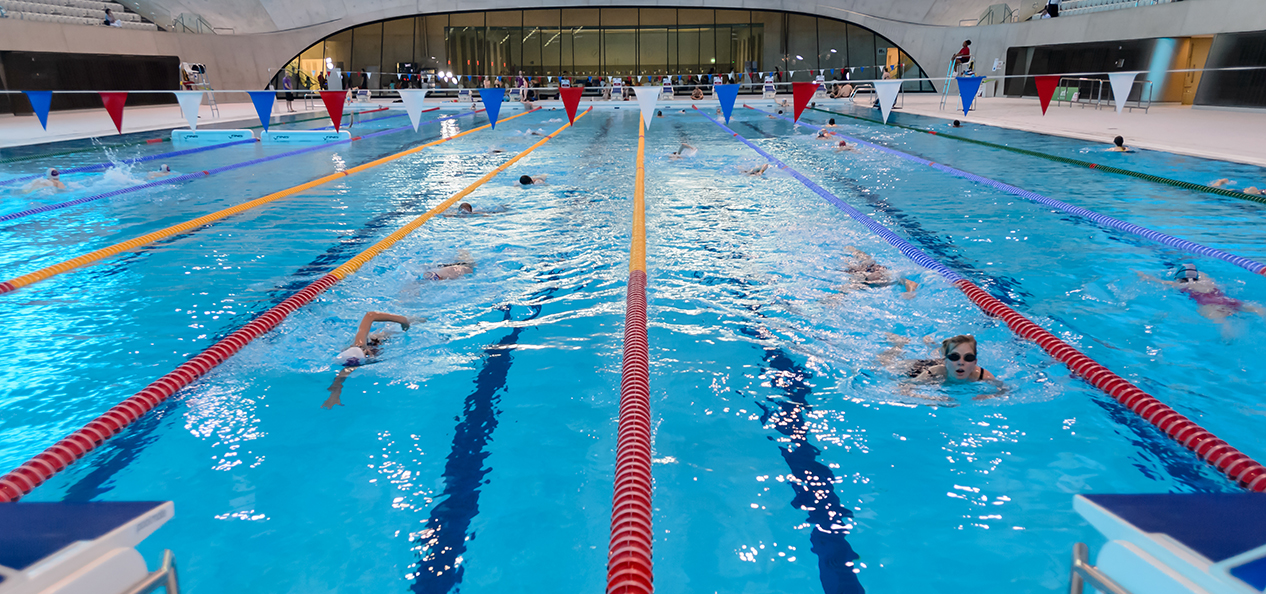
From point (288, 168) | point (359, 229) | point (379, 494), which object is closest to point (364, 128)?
point (288, 168)

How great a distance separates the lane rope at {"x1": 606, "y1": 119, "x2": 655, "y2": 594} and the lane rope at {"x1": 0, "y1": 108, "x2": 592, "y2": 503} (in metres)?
1.64

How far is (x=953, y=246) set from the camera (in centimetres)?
477

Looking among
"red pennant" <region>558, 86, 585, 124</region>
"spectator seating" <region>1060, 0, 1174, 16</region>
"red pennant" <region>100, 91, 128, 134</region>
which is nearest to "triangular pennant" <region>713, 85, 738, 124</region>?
"red pennant" <region>558, 86, 585, 124</region>

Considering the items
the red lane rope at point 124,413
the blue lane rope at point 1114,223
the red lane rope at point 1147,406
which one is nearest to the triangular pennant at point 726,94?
the blue lane rope at point 1114,223

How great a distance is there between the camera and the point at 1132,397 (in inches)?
99.5

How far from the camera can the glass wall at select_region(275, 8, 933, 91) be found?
23922mm

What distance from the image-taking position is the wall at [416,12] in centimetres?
1597

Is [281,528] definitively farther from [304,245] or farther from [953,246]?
[953,246]

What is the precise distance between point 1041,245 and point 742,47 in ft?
70.4

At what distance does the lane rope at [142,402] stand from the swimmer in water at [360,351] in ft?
1.57

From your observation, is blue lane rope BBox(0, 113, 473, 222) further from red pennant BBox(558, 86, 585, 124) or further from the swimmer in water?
the swimmer in water

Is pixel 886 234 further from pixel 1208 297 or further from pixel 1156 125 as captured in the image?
pixel 1156 125

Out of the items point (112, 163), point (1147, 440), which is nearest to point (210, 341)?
point (1147, 440)

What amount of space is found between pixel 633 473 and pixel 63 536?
1317mm
